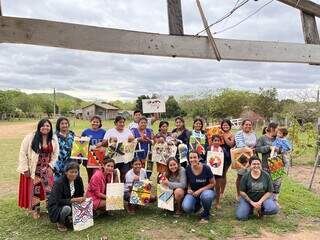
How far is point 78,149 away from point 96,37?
3228 mm

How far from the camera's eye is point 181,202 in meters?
6.46

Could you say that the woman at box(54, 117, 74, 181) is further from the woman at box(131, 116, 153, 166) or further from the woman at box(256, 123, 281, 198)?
the woman at box(256, 123, 281, 198)

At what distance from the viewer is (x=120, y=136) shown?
22.4 ft

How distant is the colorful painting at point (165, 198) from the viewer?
250 inches

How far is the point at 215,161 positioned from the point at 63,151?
8.52 feet

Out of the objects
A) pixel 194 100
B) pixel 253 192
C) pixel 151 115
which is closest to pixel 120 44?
pixel 253 192

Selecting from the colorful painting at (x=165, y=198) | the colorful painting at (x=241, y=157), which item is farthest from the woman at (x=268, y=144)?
the colorful painting at (x=165, y=198)

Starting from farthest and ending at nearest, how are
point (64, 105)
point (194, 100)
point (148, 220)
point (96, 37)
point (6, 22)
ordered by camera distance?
point (64, 105) → point (194, 100) → point (148, 220) → point (96, 37) → point (6, 22)

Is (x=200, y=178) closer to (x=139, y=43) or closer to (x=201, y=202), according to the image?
(x=201, y=202)

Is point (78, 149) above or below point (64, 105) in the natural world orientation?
Result: below

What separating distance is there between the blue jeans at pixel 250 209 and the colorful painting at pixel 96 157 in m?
2.45

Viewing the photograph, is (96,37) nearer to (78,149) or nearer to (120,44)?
(120,44)

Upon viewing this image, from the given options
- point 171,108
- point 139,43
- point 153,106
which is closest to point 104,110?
point 171,108

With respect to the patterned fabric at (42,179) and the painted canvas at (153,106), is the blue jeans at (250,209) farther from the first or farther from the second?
the patterned fabric at (42,179)
